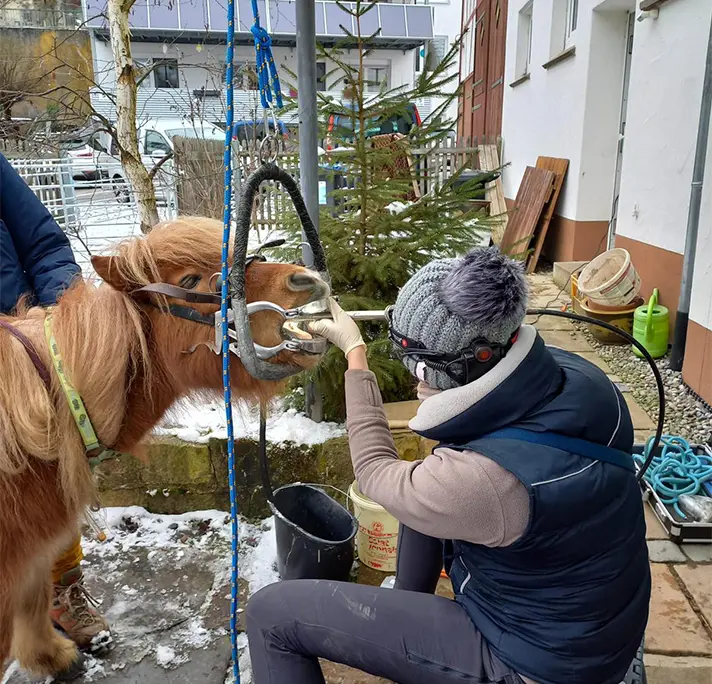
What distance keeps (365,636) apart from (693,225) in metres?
3.81

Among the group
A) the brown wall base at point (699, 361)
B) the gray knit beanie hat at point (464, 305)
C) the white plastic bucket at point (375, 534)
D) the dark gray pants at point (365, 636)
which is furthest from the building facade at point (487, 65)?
the dark gray pants at point (365, 636)

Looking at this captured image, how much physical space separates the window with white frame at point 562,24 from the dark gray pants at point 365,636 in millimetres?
7955

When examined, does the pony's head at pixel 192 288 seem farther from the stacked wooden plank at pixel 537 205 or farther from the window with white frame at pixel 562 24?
the window with white frame at pixel 562 24

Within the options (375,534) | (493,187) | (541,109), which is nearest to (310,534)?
(375,534)

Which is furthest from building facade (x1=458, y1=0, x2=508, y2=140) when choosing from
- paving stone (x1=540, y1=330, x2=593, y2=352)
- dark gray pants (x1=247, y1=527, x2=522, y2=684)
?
dark gray pants (x1=247, y1=527, x2=522, y2=684)

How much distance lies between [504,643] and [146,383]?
3.61 ft

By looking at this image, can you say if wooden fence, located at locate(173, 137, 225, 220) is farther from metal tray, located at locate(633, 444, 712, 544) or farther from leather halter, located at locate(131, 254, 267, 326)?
metal tray, located at locate(633, 444, 712, 544)

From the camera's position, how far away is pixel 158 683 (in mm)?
2182

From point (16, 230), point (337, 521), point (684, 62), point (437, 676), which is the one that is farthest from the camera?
point (684, 62)

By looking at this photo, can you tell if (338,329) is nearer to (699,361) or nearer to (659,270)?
(699,361)

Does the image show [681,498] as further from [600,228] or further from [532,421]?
[600,228]

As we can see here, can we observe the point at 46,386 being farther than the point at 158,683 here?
No

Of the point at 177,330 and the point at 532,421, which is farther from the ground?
the point at 177,330

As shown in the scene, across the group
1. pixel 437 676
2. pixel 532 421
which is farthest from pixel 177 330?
pixel 437 676
